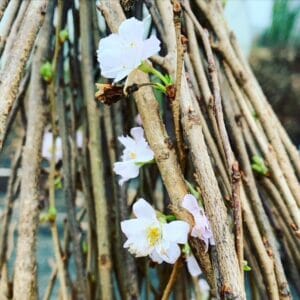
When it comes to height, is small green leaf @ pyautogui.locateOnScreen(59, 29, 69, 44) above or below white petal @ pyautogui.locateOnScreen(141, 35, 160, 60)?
above

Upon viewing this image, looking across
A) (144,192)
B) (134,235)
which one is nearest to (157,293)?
(144,192)

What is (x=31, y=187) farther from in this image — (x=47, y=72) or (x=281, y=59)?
(x=281, y=59)

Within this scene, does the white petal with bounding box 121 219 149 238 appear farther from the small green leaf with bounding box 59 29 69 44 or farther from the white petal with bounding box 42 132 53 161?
the white petal with bounding box 42 132 53 161

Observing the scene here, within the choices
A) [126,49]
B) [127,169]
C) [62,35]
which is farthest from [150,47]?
[62,35]

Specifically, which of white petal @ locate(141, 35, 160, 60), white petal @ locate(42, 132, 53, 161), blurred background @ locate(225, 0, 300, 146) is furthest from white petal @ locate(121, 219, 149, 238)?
blurred background @ locate(225, 0, 300, 146)

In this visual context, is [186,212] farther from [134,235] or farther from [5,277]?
[5,277]

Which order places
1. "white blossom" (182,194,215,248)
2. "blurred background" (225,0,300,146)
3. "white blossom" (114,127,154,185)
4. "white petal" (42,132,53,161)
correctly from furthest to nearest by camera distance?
"blurred background" (225,0,300,146), "white petal" (42,132,53,161), "white blossom" (114,127,154,185), "white blossom" (182,194,215,248)
